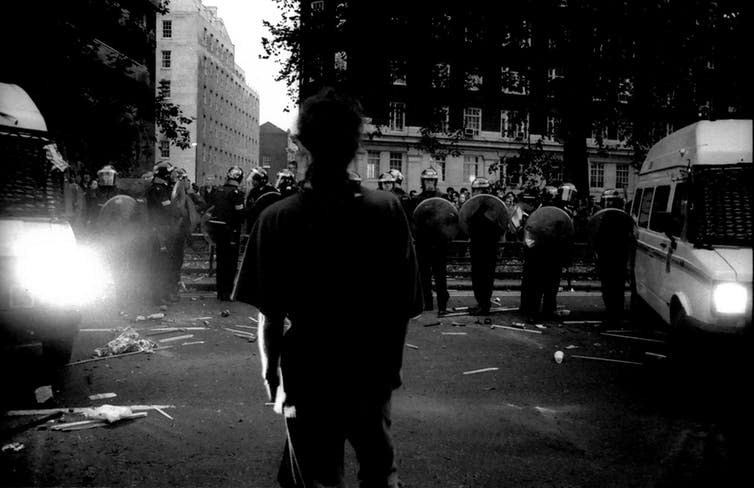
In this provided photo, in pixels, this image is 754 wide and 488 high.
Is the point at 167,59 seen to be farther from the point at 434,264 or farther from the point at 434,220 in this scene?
the point at 434,264

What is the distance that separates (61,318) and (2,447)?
169 cm

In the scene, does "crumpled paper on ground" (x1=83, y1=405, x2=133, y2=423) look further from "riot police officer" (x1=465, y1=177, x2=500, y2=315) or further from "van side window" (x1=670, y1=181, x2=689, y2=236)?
"riot police officer" (x1=465, y1=177, x2=500, y2=315)

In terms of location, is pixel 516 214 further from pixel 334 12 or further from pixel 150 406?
pixel 334 12

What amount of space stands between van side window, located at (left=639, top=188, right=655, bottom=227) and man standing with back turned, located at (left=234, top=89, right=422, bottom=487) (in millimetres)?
7932

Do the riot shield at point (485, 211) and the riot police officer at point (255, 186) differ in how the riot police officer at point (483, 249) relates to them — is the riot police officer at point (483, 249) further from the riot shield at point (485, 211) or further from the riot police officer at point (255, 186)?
the riot police officer at point (255, 186)

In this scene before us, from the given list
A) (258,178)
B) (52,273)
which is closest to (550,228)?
(258,178)

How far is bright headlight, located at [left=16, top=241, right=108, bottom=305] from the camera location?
18.8 feet

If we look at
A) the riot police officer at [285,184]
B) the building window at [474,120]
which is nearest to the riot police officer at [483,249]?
the riot police officer at [285,184]

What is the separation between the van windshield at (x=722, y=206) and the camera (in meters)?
3.69

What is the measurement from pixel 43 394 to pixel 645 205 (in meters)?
8.27

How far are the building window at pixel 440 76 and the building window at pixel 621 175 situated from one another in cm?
3899

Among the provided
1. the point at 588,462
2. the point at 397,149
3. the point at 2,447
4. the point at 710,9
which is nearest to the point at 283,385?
the point at 588,462

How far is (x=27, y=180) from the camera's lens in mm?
6375

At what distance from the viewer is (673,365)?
24.6 ft
